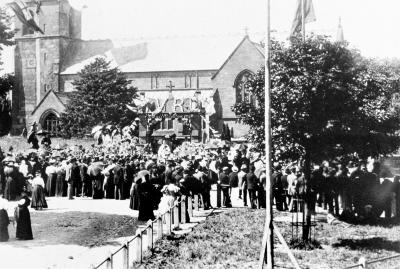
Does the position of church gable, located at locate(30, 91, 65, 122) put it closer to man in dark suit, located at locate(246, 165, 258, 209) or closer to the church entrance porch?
the church entrance porch

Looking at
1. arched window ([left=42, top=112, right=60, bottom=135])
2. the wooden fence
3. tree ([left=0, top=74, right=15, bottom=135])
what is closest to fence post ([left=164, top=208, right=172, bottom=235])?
the wooden fence

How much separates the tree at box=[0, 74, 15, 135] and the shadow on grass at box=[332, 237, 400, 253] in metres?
64.8

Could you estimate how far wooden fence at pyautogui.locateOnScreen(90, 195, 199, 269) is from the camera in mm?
11320

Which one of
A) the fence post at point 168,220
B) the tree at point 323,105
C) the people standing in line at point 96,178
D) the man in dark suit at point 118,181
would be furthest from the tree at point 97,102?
the tree at point 323,105

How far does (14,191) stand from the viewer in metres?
20.8

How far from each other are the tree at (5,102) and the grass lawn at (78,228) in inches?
2232

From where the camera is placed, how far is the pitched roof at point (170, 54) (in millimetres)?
68812

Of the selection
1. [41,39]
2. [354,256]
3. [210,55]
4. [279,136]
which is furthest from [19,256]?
[41,39]

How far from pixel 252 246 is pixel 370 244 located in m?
3.41

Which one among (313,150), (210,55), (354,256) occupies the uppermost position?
(210,55)

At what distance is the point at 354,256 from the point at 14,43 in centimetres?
6468

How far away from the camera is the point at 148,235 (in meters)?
14.1

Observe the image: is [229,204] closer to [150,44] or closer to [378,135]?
[378,135]

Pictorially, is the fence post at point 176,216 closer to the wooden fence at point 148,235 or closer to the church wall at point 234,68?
the wooden fence at point 148,235
